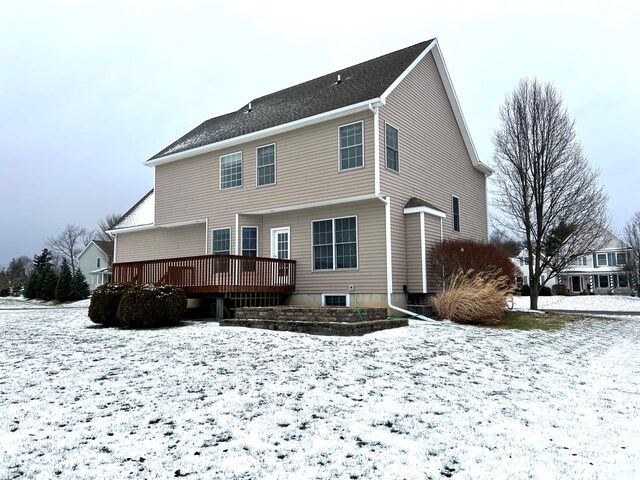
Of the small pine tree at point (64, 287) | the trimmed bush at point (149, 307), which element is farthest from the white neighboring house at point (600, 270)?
the trimmed bush at point (149, 307)

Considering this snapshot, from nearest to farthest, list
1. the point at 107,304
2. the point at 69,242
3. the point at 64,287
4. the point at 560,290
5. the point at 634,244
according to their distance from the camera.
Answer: the point at 107,304
the point at 64,287
the point at 560,290
the point at 634,244
the point at 69,242

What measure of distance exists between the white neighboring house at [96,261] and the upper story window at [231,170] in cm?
3922

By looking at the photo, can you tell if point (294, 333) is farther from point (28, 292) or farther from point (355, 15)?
point (28, 292)

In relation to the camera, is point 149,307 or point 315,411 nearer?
point 315,411

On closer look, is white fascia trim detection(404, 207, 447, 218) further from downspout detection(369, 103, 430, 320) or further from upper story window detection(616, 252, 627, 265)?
upper story window detection(616, 252, 627, 265)

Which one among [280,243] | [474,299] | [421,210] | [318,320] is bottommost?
[318,320]

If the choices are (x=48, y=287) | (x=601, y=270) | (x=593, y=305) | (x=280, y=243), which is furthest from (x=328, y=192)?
(x=601, y=270)

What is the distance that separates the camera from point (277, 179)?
15.1 metres

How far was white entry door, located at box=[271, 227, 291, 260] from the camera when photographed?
50.2 ft

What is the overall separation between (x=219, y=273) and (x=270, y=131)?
5190 mm

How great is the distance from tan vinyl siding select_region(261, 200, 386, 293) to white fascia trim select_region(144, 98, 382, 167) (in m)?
2.66

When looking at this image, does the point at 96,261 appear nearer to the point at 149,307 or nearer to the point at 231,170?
the point at 231,170

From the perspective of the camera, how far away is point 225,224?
16.3 metres

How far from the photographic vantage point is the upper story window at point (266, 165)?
15.3 meters
